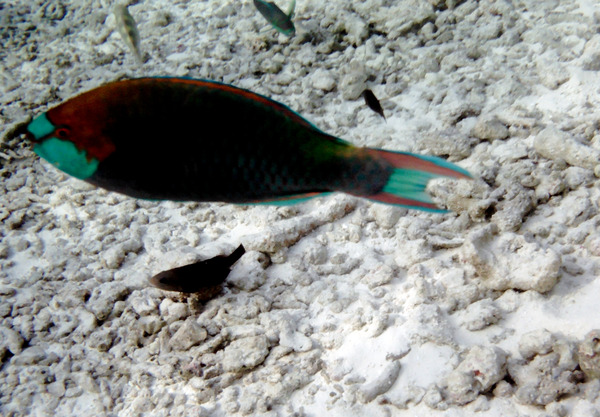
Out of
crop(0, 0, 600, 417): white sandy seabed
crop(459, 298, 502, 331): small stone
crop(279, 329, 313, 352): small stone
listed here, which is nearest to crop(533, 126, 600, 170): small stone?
crop(0, 0, 600, 417): white sandy seabed

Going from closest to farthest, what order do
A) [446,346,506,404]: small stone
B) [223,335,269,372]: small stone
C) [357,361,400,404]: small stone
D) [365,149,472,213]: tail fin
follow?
[365,149,472,213]: tail fin < [446,346,506,404]: small stone < [357,361,400,404]: small stone < [223,335,269,372]: small stone

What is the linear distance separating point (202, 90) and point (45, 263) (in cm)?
261

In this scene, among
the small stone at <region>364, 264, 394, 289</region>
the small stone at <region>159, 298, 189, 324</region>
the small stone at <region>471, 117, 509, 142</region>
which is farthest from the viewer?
the small stone at <region>471, 117, 509, 142</region>

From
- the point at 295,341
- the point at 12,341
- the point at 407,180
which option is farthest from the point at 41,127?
the point at 12,341

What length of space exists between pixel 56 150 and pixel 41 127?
0.19ft

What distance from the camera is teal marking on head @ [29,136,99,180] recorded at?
3.20 feet

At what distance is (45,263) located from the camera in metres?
3.00

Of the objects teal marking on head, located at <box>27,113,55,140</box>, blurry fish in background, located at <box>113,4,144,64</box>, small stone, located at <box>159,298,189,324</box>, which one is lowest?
small stone, located at <box>159,298,189,324</box>

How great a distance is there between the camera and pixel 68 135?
976 millimetres

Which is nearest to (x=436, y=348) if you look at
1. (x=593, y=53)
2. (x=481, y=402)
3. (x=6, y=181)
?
(x=481, y=402)

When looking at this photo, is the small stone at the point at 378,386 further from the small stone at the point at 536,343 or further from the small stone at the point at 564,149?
the small stone at the point at 564,149

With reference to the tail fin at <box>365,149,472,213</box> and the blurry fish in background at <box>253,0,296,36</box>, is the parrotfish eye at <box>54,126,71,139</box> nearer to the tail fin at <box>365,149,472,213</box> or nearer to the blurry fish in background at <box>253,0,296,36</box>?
the tail fin at <box>365,149,472,213</box>

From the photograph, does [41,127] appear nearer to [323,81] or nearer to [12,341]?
[12,341]

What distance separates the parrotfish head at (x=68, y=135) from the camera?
97 centimetres
